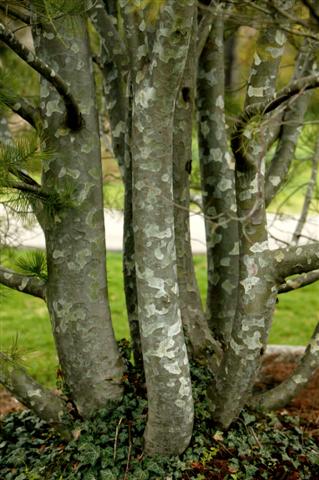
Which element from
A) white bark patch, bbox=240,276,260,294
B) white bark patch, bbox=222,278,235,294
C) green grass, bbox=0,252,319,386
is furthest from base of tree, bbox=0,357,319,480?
green grass, bbox=0,252,319,386

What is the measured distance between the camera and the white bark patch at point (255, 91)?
92.6 inches

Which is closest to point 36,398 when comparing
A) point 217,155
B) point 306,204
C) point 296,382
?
point 296,382

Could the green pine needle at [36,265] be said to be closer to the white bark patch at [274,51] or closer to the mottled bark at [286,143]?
the mottled bark at [286,143]

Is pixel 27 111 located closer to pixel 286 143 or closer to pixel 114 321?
pixel 286 143

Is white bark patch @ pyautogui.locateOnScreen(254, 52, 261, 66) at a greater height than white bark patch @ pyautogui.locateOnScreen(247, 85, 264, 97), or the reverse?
white bark patch @ pyautogui.locateOnScreen(254, 52, 261, 66)

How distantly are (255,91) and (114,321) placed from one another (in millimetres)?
3506

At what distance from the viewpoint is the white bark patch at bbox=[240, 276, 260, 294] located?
228 cm

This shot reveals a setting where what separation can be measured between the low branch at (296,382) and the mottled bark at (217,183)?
1.57ft

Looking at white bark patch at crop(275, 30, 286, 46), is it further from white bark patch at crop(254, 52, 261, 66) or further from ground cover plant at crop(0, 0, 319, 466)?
white bark patch at crop(254, 52, 261, 66)

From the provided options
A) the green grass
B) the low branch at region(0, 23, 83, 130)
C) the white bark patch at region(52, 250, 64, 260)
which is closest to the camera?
the low branch at region(0, 23, 83, 130)

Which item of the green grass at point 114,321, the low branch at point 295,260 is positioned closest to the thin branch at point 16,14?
the low branch at point 295,260

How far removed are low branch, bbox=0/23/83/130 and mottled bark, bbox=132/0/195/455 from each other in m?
0.26

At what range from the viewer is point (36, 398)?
8.14 feet

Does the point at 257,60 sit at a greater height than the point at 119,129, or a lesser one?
greater
